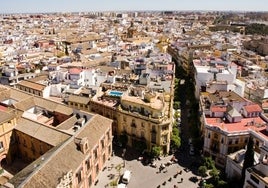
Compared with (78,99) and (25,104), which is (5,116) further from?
(78,99)

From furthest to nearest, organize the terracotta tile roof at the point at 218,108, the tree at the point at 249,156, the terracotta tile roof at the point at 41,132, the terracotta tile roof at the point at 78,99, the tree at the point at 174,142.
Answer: the terracotta tile roof at the point at 78,99 → the tree at the point at 174,142 → the terracotta tile roof at the point at 218,108 → the terracotta tile roof at the point at 41,132 → the tree at the point at 249,156

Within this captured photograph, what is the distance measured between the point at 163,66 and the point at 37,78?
131 feet

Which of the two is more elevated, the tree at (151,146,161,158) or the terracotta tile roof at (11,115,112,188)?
the terracotta tile roof at (11,115,112,188)

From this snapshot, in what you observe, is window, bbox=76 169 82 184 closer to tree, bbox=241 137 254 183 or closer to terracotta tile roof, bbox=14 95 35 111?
terracotta tile roof, bbox=14 95 35 111

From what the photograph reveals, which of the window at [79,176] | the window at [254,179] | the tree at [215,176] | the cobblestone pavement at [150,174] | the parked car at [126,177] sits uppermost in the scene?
the window at [254,179]

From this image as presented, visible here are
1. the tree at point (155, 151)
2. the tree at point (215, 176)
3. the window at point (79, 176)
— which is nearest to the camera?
the window at point (79, 176)

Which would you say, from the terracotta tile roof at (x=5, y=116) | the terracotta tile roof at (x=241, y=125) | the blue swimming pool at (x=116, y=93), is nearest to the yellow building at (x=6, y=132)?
the terracotta tile roof at (x=5, y=116)

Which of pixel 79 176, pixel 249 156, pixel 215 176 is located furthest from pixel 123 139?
pixel 249 156

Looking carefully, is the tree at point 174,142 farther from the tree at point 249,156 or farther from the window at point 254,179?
the window at point 254,179

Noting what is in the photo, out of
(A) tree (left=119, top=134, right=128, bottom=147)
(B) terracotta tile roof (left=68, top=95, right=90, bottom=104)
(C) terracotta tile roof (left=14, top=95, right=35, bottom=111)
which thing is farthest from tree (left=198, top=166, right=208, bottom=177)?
(C) terracotta tile roof (left=14, top=95, right=35, bottom=111)

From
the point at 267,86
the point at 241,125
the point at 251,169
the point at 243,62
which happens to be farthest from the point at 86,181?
the point at 243,62

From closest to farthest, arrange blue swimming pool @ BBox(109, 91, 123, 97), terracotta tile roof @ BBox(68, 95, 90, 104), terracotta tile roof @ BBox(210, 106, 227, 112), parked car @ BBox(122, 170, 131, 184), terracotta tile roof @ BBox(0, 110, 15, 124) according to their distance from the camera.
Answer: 1. parked car @ BBox(122, 170, 131, 184)
2. terracotta tile roof @ BBox(0, 110, 15, 124)
3. terracotta tile roof @ BBox(210, 106, 227, 112)
4. blue swimming pool @ BBox(109, 91, 123, 97)
5. terracotta tile roof @ BBox(68, 95, 90, 104)

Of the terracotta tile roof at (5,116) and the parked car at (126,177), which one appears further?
the terracotta tile roof at (5,116)

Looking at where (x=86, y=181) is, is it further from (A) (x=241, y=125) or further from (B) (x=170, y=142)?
(A) (x=241, y=125)
